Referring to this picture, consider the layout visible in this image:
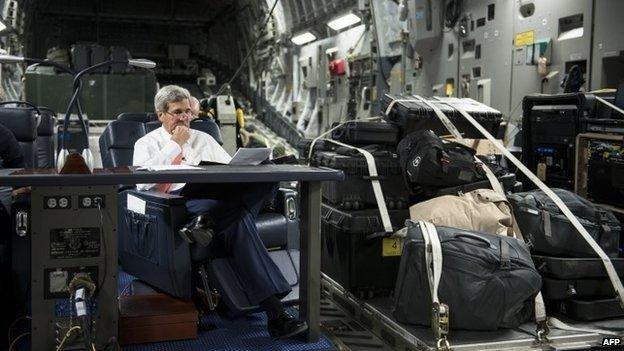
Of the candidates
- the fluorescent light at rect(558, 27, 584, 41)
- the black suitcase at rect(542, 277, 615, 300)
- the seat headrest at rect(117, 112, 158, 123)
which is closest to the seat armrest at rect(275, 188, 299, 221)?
the black suitcase at rect(542, 277, 615, 300)

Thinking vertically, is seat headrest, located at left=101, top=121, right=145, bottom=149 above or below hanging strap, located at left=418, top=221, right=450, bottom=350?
above

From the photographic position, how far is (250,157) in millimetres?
2957

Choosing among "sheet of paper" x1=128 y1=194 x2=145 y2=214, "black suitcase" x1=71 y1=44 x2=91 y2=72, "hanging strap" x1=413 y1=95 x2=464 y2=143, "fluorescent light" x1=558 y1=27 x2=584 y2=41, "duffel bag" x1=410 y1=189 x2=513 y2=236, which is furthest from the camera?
"black suitcase" x1=71 y1=44 x2=91 y2=72

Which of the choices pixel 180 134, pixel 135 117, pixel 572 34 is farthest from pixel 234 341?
pixel 572 34

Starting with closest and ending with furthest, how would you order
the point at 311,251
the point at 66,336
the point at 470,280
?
the point at 66,336, the point at 311,251, the point at 470,280

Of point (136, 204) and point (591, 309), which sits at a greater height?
point (136, 204)

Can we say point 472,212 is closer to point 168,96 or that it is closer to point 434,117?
point 434,117

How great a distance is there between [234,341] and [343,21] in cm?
910

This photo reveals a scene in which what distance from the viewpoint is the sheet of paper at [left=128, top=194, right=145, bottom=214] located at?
2.98 m

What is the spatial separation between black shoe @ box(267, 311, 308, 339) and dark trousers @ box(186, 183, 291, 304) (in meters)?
0.12

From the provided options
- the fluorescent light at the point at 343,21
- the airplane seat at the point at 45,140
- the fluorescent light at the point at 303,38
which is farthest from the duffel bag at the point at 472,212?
the fluorescent light at the point at 303,38

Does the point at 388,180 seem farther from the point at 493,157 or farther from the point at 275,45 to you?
the point at 275,45

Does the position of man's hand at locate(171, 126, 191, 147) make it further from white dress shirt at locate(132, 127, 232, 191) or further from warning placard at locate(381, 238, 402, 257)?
warning placard at locate(381, 238, 402, 257)

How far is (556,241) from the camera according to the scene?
324 centimetres
